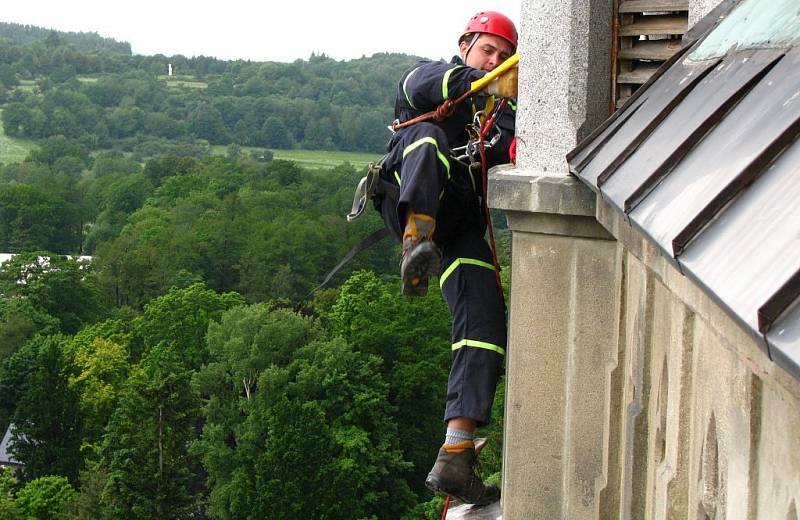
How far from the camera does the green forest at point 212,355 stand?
48812mm

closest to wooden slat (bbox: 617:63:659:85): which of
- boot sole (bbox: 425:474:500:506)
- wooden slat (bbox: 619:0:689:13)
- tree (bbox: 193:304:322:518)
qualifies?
wooden slat (bbox: 619:0:689:13)

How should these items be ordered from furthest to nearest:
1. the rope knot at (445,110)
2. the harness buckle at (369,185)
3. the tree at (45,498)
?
the tree at (45,498), the harness buckle at (369,185), the rope knot at (445,110)

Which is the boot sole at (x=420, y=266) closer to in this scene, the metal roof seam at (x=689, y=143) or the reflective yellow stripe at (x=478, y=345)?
the reflective yellow stripe at (x=478, y=345)

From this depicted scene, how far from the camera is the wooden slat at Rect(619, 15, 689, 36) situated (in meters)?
5.57

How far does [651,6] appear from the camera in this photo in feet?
19.4

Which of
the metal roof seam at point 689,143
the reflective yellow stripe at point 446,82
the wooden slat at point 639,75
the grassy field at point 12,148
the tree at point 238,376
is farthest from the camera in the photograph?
the grassy field at point 12,148

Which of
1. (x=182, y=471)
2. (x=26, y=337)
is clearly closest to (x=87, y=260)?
(x=26, y=337)

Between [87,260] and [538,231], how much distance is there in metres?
85.0

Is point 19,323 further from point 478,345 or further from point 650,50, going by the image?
point 650,50

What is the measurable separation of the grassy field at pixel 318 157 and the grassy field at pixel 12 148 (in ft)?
68.0

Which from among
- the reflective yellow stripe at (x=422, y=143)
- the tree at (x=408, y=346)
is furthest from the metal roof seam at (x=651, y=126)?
the tree at (x=408, y=346)

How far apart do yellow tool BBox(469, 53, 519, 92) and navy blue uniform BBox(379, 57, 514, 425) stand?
6 cm

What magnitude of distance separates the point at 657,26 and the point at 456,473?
2.64 m

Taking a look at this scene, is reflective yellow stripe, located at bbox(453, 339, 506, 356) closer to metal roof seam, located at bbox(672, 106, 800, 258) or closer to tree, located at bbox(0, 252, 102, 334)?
metal roof seam, located at bbox(672, 106, 800, 258)
